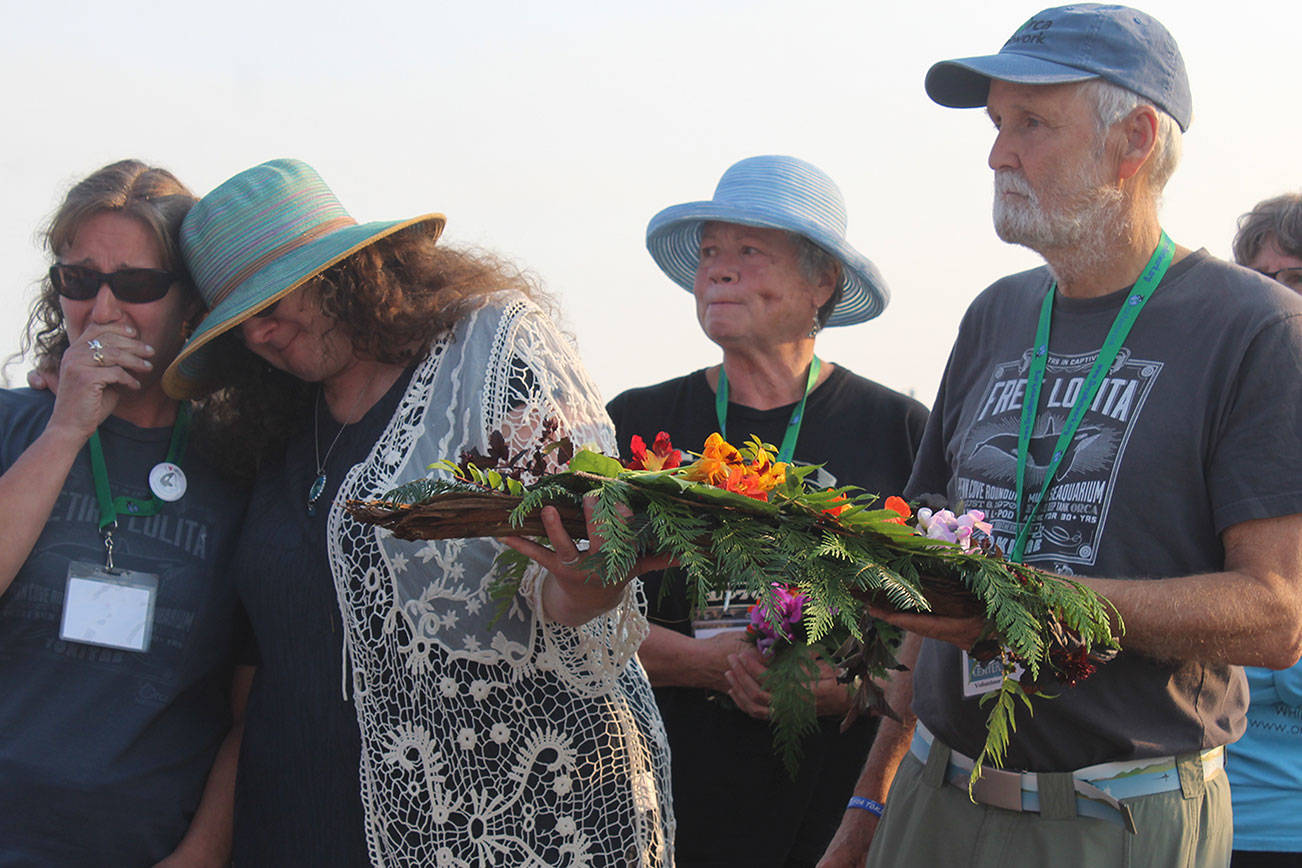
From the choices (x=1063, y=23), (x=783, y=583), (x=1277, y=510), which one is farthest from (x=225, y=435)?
(x=1277, y=510)

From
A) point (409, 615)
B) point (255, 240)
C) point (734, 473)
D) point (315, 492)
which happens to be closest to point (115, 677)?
point (315, 492)

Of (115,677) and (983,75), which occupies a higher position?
(983,75)

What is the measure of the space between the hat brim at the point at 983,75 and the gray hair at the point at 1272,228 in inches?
60.6

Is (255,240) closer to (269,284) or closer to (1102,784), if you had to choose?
(269,284)

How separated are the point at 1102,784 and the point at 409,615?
52.4 inches

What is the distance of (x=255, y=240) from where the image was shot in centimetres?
290

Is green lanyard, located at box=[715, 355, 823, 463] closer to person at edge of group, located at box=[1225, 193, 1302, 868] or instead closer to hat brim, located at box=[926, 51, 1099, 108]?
hat brim, located at box=[926, 51, 1099, 108]

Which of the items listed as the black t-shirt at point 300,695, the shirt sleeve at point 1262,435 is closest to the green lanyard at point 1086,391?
the shirt sleeve at point 1262,435

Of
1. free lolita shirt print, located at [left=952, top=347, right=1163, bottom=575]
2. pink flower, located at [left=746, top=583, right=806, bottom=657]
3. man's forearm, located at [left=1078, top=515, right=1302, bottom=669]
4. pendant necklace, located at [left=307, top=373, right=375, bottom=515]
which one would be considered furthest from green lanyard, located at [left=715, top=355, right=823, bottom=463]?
man's forearm, located at [left=1078, top=515, right=1302, bottom=669]

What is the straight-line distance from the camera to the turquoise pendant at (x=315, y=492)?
107 inches

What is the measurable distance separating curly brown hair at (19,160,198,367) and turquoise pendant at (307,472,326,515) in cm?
69

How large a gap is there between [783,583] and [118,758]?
172cm

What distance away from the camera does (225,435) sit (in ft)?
9.77

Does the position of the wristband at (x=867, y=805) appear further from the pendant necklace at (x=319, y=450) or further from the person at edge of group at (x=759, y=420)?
the pendant necklace at (x=319, y=450)
